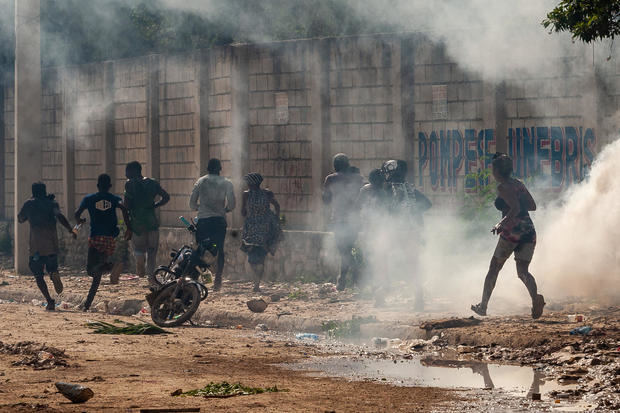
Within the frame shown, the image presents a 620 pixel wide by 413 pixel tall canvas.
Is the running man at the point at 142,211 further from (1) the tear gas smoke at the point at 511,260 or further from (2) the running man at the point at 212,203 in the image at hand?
(1) the tear gas smoke at the point at 511,260

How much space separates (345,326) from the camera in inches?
413

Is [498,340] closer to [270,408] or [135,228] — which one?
[270,408]

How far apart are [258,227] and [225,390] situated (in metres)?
6.77

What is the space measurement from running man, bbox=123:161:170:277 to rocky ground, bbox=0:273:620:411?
78 cm

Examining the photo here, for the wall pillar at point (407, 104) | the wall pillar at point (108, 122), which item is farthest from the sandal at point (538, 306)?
the wall pillar at point (108, 122)

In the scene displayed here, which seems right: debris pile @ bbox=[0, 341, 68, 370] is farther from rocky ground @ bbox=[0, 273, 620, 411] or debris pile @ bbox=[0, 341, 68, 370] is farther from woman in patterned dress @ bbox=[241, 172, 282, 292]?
woman in patterned dress @ bbox=[241, 172, 282, 292]

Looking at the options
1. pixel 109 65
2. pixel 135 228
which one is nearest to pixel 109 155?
pixel 109 65

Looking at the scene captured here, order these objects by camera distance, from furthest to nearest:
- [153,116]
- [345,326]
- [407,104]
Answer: [153,116], [407,104], [345,326]

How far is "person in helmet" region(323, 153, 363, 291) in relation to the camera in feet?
44.2

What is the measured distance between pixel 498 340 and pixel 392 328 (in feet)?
4.64

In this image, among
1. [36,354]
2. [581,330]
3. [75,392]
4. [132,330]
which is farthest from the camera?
[132,330]

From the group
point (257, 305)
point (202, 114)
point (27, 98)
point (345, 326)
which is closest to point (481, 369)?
point (345, 326)

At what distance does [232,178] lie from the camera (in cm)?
1627

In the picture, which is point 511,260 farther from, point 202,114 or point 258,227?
point 202,114
